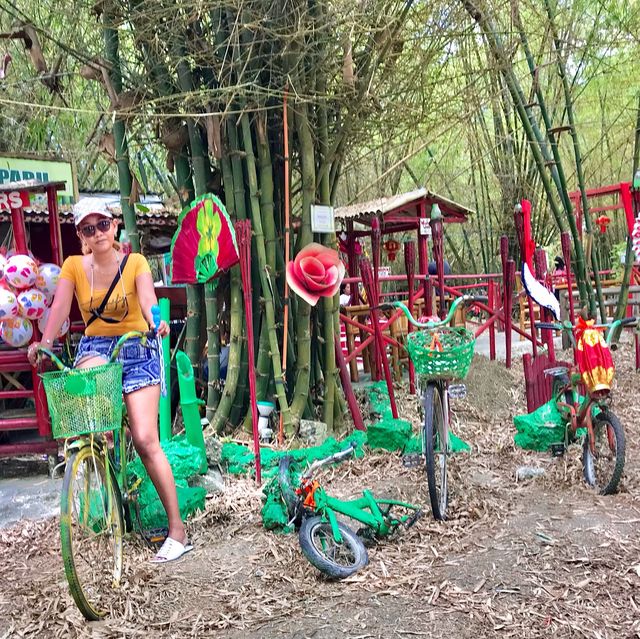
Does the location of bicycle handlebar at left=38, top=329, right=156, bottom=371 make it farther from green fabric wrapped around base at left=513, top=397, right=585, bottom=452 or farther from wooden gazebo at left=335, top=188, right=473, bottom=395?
green fabric wrapped around base at left=513, top=397, right=585, bottom=452

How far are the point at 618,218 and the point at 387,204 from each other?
8.18 meters

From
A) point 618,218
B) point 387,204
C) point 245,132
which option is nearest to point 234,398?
point 245,132

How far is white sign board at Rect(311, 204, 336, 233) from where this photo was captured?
420 centimetres

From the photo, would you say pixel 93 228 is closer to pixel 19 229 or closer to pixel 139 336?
pixel 139 336

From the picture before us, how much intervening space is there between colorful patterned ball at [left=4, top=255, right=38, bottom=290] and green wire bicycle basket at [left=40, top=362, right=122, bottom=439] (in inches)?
67.1

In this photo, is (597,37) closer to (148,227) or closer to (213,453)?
(148,227)

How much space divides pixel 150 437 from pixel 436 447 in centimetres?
131

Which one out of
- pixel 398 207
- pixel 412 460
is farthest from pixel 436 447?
pixel 398 207

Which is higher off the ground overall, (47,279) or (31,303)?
(47,279)

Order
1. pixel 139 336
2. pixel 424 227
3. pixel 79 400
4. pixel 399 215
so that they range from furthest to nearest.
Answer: pixel 399 215 → pixel 424 227 → pixel 139 336 → pixel 79 400

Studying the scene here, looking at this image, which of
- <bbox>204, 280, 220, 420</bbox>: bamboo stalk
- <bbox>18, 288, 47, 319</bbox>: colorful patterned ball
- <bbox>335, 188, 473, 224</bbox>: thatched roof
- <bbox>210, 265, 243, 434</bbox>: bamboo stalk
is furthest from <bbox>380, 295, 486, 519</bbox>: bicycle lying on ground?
<bbox>335, 188, 473, 224</bbox>: thatched roof

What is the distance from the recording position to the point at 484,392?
544 centimetres

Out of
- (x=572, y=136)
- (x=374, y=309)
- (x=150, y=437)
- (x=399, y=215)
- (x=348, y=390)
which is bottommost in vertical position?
(x=348, y=390)

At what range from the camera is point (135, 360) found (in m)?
2.57
